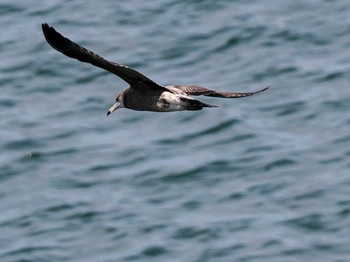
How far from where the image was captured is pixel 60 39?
9992mm

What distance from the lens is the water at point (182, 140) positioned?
51.3 ft

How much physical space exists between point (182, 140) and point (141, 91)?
6.41 metres

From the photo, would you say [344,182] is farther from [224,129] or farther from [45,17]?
[45,17]

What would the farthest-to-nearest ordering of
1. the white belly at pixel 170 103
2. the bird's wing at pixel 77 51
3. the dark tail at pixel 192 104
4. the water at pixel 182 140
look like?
1. the water at pixel 182 140
2. the white belly at pixel 170 103
3. the dark tail at pixel 192 104
4. the bird's wing at pixel 77 51

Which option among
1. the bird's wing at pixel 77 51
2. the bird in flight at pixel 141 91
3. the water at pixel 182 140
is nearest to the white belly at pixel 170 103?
the bird in flight at pixel 141 91

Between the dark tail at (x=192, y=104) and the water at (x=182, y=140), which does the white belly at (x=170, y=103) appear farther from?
the water at (x=182, y=140)

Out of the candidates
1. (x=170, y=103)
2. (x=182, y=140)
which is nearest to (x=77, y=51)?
(x=170, y=103)

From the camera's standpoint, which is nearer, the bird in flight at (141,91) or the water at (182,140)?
the bird in flight at (141,91)

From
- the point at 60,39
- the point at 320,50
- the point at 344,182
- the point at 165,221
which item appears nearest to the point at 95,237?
the point at 165,221

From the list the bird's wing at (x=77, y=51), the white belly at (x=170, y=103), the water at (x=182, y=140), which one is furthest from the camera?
the water at (x=182, y=140)

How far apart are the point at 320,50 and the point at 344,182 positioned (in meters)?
3.00

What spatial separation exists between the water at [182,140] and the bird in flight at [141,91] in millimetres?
4654

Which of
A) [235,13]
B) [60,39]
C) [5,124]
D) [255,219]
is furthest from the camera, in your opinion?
[235,13]

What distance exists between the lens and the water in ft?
51.3
